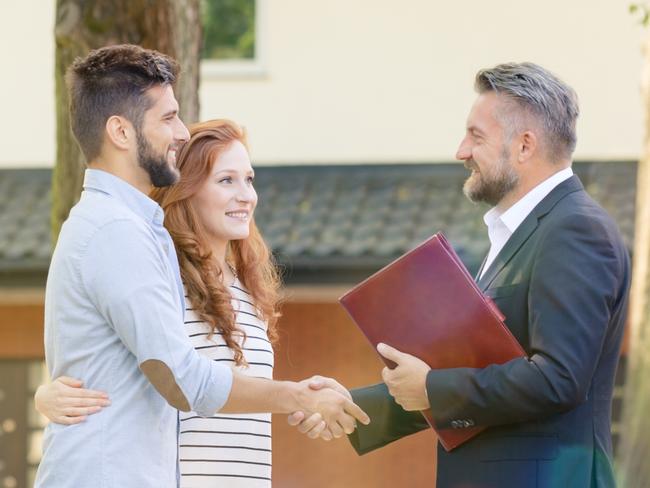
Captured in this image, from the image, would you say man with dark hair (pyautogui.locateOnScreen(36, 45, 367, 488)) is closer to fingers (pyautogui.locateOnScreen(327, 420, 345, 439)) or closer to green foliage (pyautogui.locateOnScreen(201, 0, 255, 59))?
fingers (pyautogui.locateOnScreen(327, 420, 345, 439))

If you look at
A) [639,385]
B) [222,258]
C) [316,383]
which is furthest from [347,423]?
[639,385]

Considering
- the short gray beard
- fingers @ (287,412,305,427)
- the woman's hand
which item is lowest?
fingers @ (287,412,305,427)

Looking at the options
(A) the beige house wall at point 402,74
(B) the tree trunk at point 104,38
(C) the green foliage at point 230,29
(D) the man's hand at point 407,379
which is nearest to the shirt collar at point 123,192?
(D) the man's hand at point 407,379

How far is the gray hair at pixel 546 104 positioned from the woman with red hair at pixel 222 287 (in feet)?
2.74

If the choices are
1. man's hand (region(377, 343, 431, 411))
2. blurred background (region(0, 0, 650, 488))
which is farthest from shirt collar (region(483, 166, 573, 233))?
blurred background (region(0, 0, 650, 488))

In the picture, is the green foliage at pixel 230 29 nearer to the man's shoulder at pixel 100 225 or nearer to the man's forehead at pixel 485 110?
the man's forehead at pixel 485 110

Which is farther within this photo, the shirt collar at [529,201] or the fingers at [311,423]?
the fingers at [311,423]

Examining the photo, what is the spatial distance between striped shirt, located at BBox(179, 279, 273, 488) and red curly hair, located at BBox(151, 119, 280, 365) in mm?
33

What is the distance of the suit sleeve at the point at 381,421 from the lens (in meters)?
4.17

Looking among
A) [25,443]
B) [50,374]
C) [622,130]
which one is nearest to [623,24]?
[622,130]

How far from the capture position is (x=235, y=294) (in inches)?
166

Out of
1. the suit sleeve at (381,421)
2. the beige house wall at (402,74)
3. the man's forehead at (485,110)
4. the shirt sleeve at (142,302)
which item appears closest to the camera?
the shirt sleeve at (142,302)

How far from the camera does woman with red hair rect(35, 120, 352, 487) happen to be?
3961 millimetres

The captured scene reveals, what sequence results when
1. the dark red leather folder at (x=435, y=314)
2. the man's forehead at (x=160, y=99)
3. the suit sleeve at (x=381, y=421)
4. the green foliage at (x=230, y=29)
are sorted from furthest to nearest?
the green foliage at (x=230, y=29)
the suit sleeve at (x=381, y=421)
the dark red leather folder at (x=435, y=314)
the man's forehead at (x=160, y=99)
